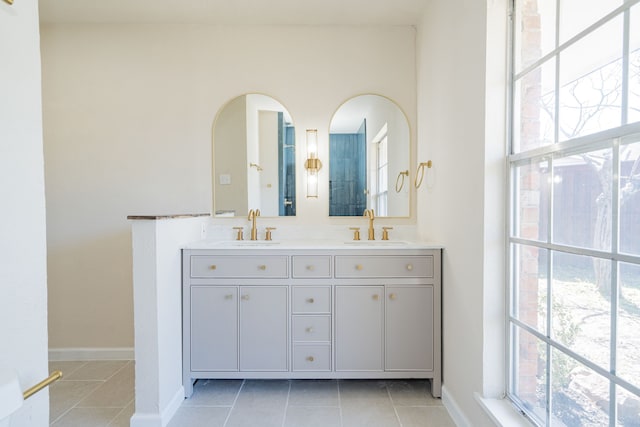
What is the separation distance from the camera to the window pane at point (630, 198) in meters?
0.94

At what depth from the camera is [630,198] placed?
958 millimetres

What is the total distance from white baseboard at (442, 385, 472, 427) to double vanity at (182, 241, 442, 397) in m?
0.14

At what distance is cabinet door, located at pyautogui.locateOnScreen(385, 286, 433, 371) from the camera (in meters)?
2.12

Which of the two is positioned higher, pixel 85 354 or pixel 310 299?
pixel 310 299

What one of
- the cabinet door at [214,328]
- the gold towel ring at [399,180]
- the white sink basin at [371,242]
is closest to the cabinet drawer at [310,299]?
the cabinet door at [214,328]

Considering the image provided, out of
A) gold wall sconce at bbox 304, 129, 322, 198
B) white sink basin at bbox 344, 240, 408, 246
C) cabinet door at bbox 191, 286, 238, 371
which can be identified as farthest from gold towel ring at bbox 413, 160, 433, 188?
cabinet door at bbox 191, 286, 238, 371

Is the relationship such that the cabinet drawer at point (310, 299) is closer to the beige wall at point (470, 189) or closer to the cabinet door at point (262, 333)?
the cabinet door at point (262, 333)

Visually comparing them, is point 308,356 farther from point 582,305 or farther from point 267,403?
point 582,305

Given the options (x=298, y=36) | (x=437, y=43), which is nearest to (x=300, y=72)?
(x=298, y=36)

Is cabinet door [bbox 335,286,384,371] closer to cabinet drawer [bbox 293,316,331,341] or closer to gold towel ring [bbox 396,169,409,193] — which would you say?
cabinet drawer [bbox 293,316,331,341]

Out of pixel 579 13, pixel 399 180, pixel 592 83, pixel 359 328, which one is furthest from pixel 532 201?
pixel 399 180

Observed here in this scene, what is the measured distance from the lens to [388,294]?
2133 millimetres

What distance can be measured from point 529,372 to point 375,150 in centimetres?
178

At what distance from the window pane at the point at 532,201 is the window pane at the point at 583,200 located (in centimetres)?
6
